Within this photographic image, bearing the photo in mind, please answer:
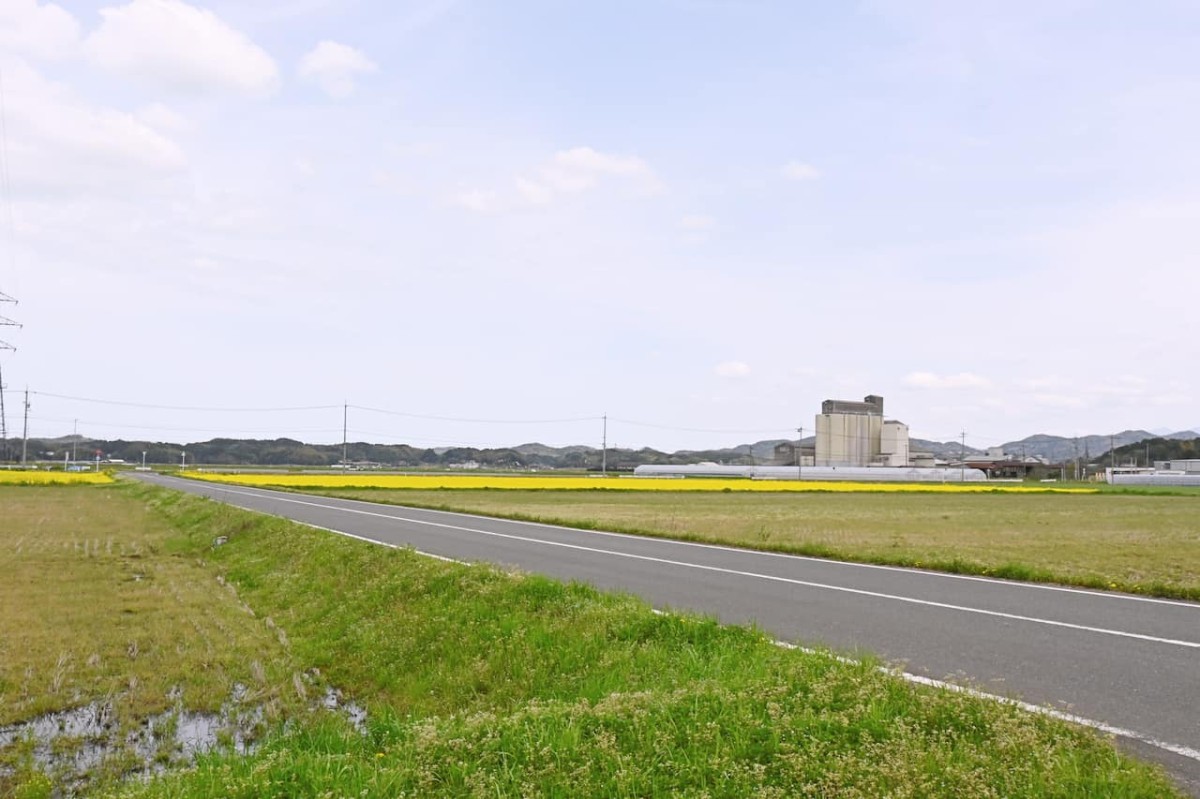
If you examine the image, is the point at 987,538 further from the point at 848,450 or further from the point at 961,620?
the point at 848,450

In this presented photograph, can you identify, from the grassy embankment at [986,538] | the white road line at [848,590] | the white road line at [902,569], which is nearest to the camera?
the white road line at [848,590]

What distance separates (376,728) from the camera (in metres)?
6.87

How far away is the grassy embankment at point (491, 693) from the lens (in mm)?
5125

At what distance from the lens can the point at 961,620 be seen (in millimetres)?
10008

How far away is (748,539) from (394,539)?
8.20m

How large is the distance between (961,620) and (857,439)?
112728 millimetres

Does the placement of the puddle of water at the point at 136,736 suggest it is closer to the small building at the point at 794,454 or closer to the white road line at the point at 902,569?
the white road line at the point at 902,569

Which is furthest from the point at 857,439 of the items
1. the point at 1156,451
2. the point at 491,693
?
the point at 491,693

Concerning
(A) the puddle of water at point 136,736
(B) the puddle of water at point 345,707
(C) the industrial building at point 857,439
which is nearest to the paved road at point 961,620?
(B) the puddle of water at point 345,707

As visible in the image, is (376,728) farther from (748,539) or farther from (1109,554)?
(1109,554)

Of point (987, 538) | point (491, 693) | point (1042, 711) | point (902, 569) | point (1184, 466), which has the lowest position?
point (491, 693)

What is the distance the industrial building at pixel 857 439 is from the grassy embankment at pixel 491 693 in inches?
4166

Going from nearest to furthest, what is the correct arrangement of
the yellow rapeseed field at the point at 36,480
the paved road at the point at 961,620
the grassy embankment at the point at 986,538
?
the paved road at the point at 961,620 < the grassy embankment at the point at 986,538 < the yellow rapeseed field at the point at 36,480

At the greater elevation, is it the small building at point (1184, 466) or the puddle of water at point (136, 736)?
the small building at point (1184, 466)
